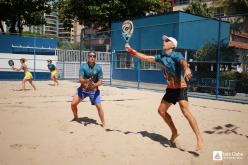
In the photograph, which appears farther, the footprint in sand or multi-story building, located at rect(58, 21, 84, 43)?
multi-story building, located at rect(58, 21, 84, 43)

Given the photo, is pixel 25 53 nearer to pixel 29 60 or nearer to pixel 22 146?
pixel 29 60

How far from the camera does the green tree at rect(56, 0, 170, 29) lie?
3225cm

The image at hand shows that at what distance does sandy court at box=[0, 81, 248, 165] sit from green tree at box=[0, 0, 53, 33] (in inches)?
888

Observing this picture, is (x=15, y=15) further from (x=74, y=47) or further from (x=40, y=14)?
(x=74, y=47)

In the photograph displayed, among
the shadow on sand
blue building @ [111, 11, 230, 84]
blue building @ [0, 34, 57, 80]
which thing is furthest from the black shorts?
blue building @ [0, 34, 57, 80]

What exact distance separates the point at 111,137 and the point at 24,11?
1089 inches

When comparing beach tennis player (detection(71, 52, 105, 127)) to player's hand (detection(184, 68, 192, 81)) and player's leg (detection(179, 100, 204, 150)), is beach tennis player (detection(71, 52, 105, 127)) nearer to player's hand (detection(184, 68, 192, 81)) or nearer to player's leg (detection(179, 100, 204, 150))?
player's leg (detection(179, 100, 204, 150))

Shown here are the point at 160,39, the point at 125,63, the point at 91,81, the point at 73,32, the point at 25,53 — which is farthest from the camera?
the point at 73,32

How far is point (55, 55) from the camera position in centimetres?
2459

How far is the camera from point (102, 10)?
32219 millimetres

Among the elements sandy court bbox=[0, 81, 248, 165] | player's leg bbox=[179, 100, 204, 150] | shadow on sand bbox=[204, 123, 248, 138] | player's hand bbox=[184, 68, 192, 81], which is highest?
player's hand bbox=[184, 68, 192, 81]

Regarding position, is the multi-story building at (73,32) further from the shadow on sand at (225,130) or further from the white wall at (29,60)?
the shadow on sand at (225,130)

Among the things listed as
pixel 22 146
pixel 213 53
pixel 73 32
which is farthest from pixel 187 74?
pixel 73 32

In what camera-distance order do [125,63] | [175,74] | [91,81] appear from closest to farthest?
[175,74] < [91,81] < [125,63]
